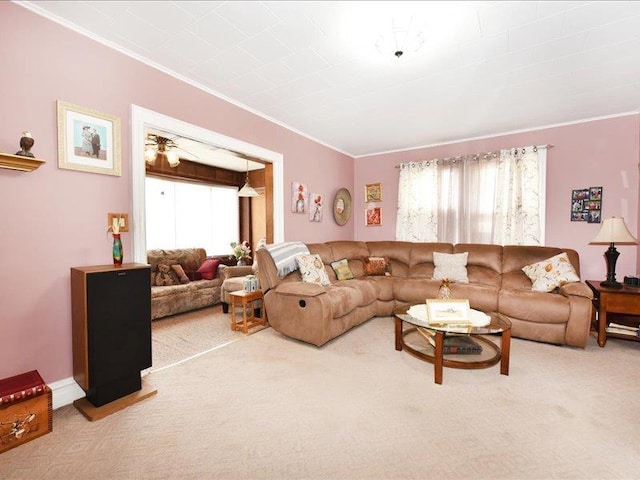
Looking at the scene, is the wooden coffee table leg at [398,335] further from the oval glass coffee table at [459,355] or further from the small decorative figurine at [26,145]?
the small decorative figurine at [26,145]

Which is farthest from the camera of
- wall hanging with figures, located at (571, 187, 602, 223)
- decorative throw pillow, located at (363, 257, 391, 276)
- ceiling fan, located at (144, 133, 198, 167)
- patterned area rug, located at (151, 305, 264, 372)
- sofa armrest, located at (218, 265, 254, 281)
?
sofa armrest, located at (218, 265, 254, 281)

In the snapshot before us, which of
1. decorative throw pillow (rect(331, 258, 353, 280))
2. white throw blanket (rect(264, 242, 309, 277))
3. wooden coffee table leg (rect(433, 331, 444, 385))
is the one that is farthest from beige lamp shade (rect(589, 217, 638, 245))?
white throw blanket (rect(264, 242, 309, 277))

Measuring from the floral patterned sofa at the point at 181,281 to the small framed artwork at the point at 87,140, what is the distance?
212 cm

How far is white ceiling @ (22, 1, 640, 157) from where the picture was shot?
1.89 metres

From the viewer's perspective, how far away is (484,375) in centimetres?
238

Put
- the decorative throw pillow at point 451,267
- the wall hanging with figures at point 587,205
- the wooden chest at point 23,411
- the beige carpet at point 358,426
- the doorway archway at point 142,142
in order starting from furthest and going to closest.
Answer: the decorative throw pillow at point 451,267 < the wall hanging with figures at point 587,205 < the doorway archway at point 142,142 < the wooden chest at point 23,411 < the beige carpet at point 358,426

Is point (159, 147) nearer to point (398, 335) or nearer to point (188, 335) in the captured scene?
point (188, 335)

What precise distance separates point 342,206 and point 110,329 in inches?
156

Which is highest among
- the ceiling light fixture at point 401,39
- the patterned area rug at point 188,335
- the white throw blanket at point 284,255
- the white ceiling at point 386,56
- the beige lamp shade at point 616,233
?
the white ceiling at point 386,56

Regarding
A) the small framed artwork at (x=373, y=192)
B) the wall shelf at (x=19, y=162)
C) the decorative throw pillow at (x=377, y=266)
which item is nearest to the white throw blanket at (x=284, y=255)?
the decorative throw pillow at (x=377, y=266)

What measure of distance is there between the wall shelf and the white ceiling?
1.01 m

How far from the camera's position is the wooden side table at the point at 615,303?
2846 mm

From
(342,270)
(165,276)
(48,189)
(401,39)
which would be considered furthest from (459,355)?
(165,276)

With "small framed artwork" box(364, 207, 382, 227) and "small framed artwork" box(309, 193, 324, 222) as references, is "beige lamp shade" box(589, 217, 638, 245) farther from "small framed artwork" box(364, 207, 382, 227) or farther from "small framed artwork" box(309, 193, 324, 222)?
"small framed artwork" box(309, 193, 324, 222)
